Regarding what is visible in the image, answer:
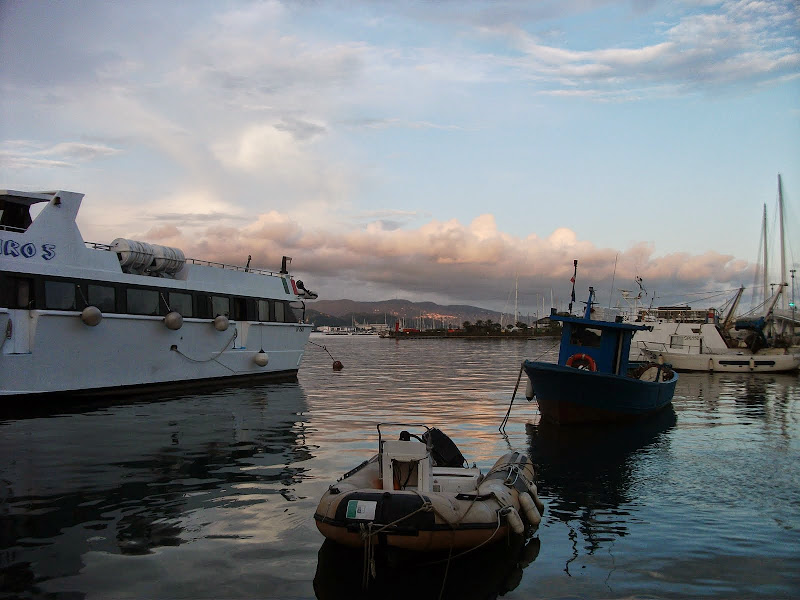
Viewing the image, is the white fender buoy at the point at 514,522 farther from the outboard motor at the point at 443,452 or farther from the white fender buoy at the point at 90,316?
the white fender buoy at the point at 90,316

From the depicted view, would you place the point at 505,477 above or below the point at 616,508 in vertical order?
above

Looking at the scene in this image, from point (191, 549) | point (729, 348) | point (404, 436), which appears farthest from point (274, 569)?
point (729, 348)

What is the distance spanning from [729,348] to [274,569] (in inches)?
2108

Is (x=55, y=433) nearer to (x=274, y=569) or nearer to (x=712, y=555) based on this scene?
(x=274, y=569)

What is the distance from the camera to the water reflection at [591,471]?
1116cm

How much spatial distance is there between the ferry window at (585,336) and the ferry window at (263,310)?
1768 cm

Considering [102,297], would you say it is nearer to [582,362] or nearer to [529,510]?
[582,362]

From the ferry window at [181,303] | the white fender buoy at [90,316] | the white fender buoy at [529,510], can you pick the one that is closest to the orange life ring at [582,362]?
the white fender buoy at [529,510]

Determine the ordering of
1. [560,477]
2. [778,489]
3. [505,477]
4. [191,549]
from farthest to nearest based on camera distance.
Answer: [560,477] → [778,489] → [505,477] → [191,549]

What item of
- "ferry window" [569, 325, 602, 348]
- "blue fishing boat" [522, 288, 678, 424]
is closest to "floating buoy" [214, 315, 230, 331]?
"blue fishing boat" [522, 288, 678, 424]

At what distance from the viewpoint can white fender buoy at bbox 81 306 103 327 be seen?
76.6 ft

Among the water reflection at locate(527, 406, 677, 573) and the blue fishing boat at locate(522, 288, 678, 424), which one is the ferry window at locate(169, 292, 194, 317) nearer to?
the blue fishing boat at locate(522, 288, 678, 424)

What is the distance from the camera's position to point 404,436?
1158 centimetres

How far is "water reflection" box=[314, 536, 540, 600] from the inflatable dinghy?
315 millimetres
